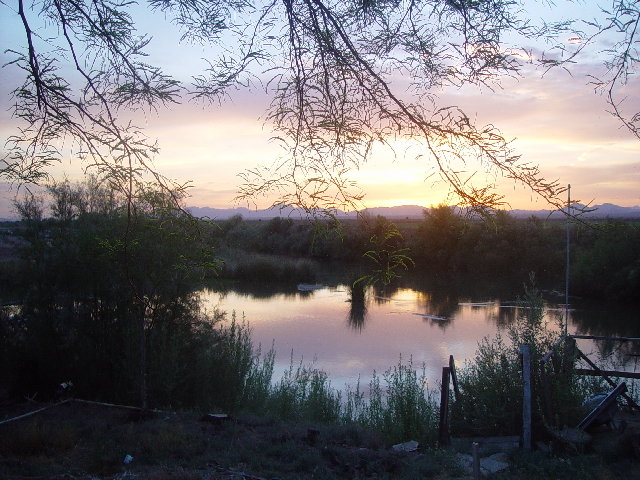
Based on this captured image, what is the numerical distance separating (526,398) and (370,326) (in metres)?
10.4

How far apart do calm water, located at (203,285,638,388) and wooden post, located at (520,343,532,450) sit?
4.12m

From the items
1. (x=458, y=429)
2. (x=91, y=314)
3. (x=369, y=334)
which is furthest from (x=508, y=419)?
(x=369, y=334)

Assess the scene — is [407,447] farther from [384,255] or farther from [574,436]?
[384,255]

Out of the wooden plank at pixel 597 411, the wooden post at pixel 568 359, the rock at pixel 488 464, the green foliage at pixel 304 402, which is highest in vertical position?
the wooden post at pixel 568 359

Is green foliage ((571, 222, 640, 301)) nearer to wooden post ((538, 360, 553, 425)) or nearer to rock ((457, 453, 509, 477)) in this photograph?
wooden post ((538, 360, 553, 425))

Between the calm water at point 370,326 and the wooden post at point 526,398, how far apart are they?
4.12 metres

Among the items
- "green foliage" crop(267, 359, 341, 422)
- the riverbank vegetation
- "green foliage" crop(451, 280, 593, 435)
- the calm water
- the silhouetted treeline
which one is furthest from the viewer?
the silhouetted treeline

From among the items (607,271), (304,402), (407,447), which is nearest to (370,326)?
(304,402)

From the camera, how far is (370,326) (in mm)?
16734

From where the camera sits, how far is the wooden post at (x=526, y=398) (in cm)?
628

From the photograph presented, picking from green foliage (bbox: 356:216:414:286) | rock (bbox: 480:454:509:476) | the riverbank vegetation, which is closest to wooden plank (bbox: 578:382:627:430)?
the riverbank vegetation

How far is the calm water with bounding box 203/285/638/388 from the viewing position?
43.9ft

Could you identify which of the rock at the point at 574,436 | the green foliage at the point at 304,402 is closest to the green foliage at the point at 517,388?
the rock at the point at 574,436

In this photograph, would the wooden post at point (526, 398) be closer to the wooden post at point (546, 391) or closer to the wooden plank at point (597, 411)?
the wooden post at point (546, 391)
